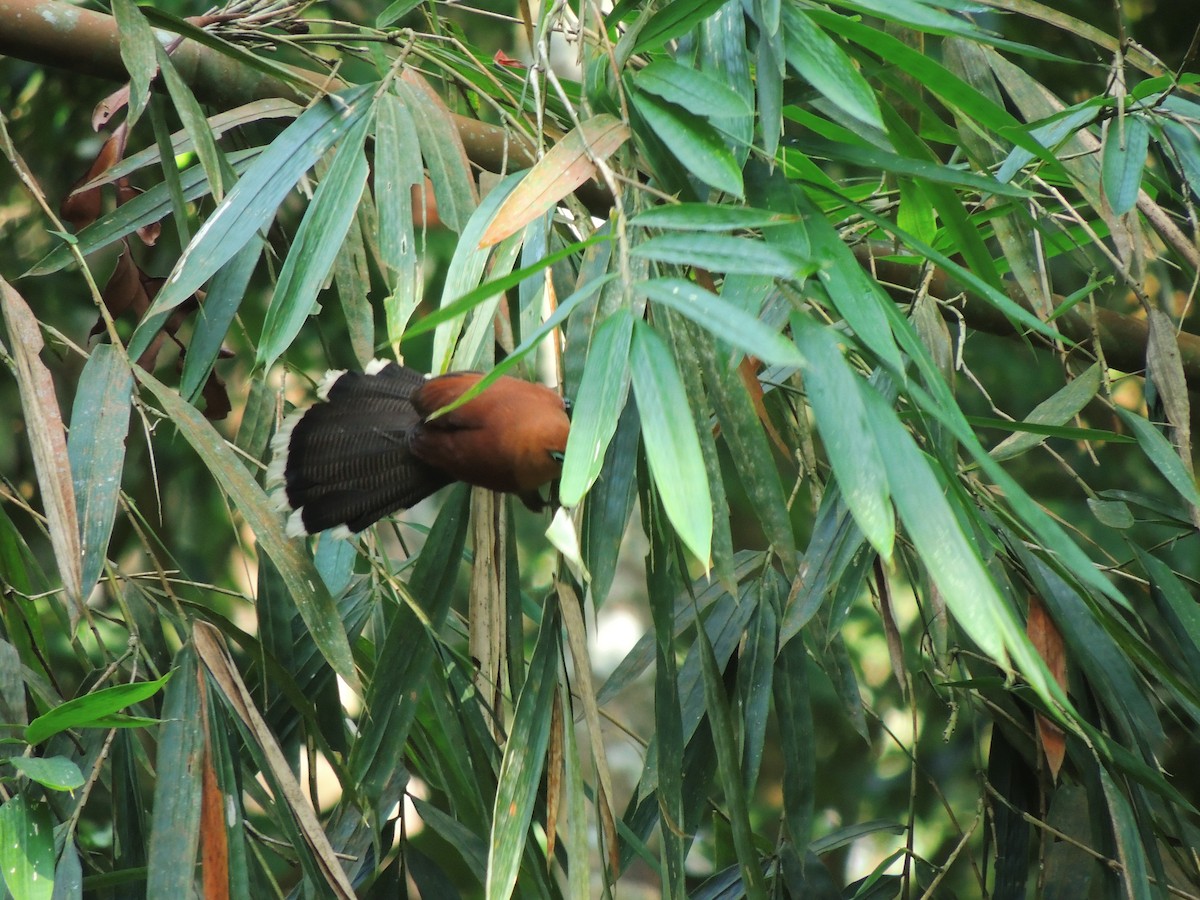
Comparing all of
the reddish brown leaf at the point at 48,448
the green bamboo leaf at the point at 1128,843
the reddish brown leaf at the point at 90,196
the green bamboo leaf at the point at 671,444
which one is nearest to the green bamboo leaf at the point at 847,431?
the green bamboo leaf at the point at 671,444

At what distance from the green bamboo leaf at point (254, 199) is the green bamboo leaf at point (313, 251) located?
60 mm

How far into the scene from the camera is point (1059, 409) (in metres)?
1.69

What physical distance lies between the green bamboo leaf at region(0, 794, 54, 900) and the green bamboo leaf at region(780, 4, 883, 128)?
1.04 metres

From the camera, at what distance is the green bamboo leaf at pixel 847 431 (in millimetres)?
971

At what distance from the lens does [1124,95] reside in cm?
152

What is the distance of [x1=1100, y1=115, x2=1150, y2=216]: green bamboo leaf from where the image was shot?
57.1 inches

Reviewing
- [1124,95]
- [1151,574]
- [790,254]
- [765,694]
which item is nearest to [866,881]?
[765,694]

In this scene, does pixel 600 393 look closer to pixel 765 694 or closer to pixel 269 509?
pixel 269 509

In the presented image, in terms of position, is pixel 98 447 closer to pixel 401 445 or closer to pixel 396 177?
pixel 401 445

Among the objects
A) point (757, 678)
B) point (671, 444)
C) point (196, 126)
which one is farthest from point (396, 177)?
point (757, 678)

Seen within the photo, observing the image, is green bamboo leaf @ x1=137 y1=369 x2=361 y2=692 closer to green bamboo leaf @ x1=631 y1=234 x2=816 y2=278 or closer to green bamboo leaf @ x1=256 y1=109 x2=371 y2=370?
green bamboo leaf @ x1=256 y1=109 x2=371 y2=370

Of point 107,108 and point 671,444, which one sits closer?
point 671,444

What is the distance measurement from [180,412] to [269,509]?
149 millimetres

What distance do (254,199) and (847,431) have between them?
781 mm
